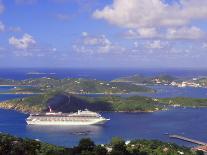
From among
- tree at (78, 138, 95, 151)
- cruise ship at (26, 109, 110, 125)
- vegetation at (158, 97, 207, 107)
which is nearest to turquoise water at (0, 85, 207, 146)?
cruise ship at (26, 109, 110, 125)

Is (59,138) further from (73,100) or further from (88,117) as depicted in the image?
(73,100)

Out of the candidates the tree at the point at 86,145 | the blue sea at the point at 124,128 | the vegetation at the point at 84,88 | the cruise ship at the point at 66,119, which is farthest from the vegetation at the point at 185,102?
the tree at the point at 86,145

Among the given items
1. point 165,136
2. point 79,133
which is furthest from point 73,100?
point 165,136

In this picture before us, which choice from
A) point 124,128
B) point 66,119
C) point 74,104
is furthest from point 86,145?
point 74,104

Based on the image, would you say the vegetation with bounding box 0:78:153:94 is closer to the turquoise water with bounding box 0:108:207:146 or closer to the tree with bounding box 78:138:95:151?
the turquoise water with bounding box 0:108:207:146

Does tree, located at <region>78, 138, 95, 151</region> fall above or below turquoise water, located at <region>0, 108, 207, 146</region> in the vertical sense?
above

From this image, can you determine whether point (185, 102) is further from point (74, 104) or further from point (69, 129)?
point (69, 129)

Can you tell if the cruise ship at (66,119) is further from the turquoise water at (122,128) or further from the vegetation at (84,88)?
the vegetation at (84,88)

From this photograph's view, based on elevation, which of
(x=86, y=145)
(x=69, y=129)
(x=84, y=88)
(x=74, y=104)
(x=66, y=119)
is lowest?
(x=69, y=129)
